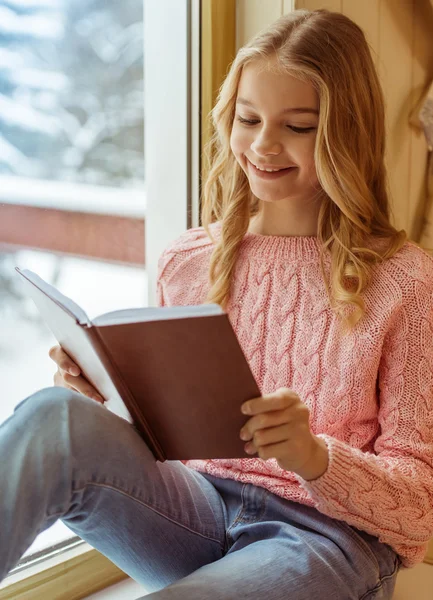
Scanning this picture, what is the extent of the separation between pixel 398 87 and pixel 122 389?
1.26 m

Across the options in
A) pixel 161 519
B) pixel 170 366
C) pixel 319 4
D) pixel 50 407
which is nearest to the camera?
pixel 170 366

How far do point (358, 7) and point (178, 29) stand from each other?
434mm

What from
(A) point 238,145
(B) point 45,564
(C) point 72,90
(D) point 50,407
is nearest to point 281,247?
(A) point 238,145

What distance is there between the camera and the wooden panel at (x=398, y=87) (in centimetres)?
190

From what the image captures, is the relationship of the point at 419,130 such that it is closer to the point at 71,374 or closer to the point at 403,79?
the point at 403,79

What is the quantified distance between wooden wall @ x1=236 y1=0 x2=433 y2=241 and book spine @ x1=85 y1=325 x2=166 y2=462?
95 cm

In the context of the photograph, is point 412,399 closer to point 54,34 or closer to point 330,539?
point 330,539

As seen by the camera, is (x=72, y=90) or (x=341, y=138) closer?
(x=341, y=138)

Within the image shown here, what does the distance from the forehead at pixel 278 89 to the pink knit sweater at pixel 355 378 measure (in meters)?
0.23

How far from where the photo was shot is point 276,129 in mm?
1242

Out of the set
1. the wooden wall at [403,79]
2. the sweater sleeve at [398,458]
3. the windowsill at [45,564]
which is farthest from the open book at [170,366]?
the wooden wall at [403,79]

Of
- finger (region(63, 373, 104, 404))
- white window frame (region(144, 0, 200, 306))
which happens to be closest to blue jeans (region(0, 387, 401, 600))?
finger (region(63, 373, 104, 404))

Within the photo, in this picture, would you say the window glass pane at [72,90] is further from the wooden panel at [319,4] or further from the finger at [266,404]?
the finger at [266,404]

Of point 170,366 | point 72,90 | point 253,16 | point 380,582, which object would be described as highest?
point 253,16
